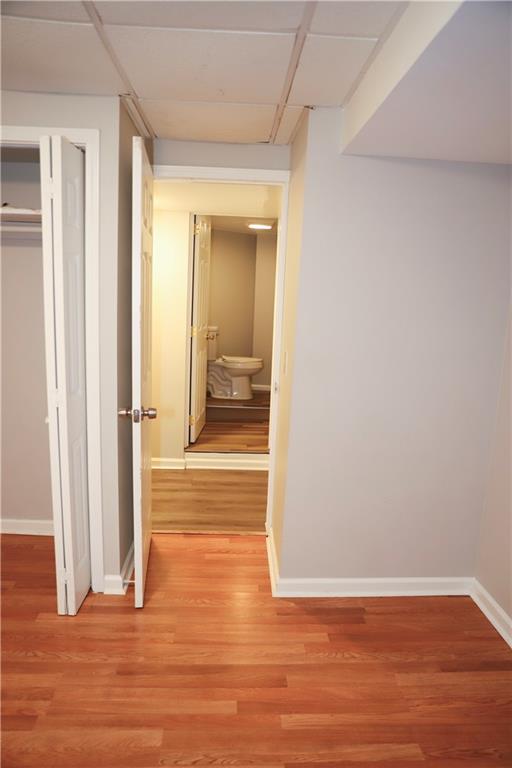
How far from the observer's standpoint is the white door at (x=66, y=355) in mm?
1851

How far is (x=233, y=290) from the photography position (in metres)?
6.66

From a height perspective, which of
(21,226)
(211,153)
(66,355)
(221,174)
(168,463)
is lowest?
(168,463)

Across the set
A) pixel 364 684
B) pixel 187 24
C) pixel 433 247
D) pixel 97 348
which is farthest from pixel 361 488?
pixel 187 24

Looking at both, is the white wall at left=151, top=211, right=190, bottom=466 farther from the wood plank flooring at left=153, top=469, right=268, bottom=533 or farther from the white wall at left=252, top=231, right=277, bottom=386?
the white wall at left=252, top=231, right=277, bottom=386

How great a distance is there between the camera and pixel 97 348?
2170 millimetres

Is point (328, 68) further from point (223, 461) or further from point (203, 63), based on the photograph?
point (223, 461)

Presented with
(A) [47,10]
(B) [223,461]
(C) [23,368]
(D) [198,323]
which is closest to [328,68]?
(A) [47,10]

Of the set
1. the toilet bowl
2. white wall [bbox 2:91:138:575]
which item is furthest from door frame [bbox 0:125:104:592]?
the toilet bowl

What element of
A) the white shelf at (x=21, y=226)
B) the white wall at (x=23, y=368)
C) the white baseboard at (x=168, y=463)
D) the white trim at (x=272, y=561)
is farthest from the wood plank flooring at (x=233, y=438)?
the white shelf at (x=21, y=226)

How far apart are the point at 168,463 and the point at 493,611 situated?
2637mm

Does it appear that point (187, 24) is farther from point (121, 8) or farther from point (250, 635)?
point (250, 635)

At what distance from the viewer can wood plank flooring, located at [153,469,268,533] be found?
3.11 meters

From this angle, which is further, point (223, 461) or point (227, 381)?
point (227, 381)

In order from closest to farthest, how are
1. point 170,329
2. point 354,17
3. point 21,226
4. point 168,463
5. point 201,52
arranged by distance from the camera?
point 354,17
point 201,52
point 21,226
point 170,329
point 168,463
